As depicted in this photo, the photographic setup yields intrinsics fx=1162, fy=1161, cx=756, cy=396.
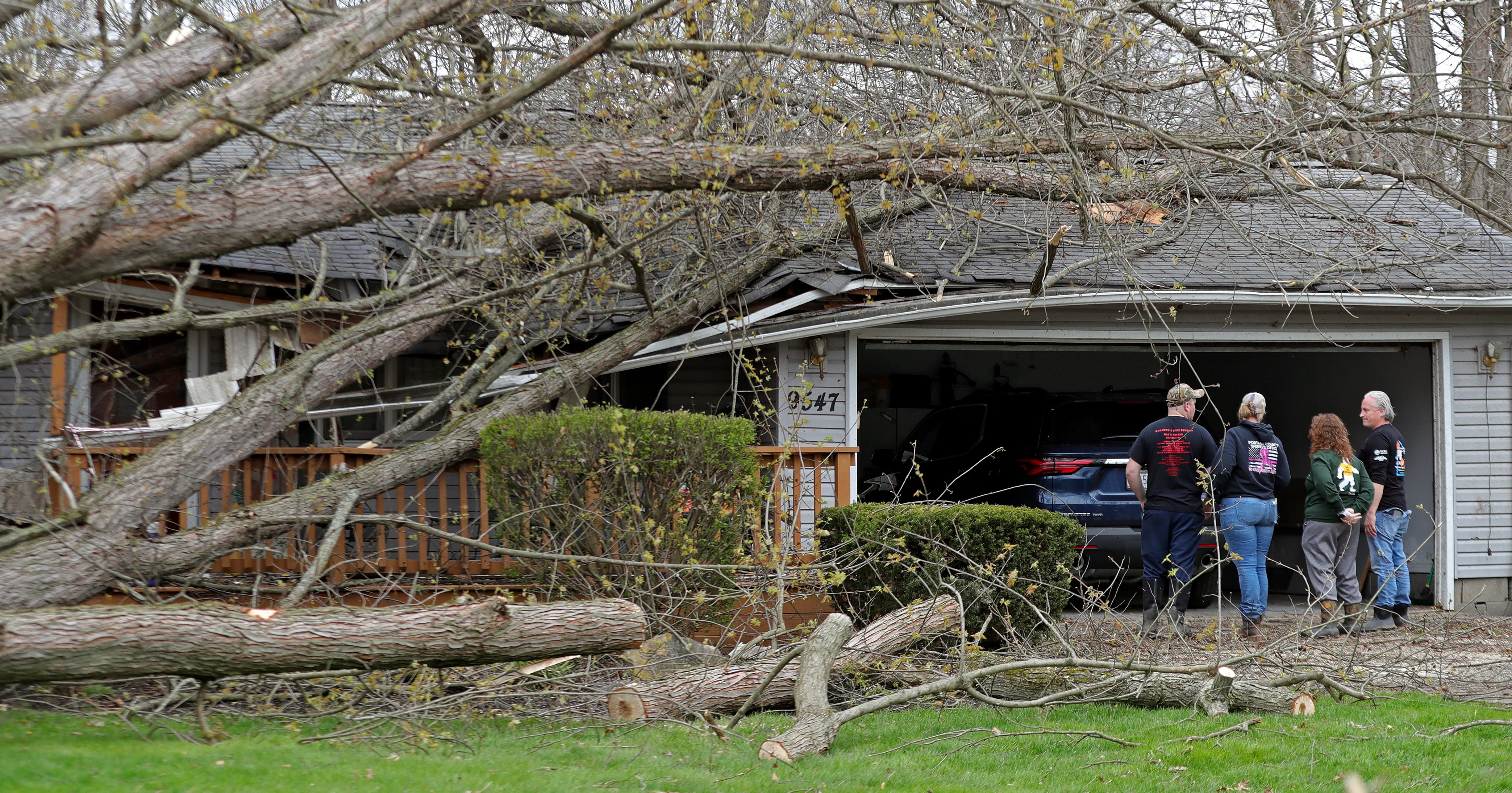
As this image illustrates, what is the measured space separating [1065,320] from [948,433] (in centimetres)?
206

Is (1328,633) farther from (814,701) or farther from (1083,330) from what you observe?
(814,701)

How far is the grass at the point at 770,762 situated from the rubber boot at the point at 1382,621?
251 cm

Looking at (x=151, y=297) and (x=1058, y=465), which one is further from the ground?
(x=151, y=297)

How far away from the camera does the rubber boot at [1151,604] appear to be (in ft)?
24.8

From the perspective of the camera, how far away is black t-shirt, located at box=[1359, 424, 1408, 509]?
8.52 meters

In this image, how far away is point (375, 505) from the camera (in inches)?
332

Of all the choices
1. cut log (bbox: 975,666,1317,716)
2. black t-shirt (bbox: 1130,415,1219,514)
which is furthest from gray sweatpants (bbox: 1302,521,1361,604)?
cut log (bbox: 975,666,1317,716)

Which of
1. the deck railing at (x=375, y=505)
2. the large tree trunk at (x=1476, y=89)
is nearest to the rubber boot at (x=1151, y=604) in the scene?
the deck railing at (x=375, y=505)

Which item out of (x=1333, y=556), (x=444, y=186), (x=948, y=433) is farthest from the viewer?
(x=948, y=433)

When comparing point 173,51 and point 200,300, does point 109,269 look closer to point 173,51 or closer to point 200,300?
point 173,51

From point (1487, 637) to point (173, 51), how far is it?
32.4 ft

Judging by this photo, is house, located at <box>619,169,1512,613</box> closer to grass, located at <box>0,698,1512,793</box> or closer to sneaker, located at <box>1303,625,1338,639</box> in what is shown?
sneaker, located at <box>1303,625,1338,639</box>

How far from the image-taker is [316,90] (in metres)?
6.30

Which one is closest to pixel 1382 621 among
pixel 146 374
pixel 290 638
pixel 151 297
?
pixel 290 638
